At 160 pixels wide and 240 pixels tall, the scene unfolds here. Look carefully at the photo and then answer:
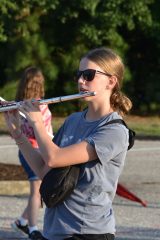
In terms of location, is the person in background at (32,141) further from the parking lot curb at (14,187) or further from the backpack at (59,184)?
the backpack at (59,184)

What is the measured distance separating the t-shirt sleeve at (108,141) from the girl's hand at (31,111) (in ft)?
0.84

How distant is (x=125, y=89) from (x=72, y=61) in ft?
7.61

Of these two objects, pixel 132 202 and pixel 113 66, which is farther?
pixel 132 202

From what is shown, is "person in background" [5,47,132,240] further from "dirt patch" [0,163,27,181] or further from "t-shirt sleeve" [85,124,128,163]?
"dirt patch" [0,163,27,181]

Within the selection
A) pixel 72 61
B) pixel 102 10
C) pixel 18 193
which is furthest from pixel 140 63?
pixel 18 193

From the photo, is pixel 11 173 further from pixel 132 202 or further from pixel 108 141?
pixel 108 141

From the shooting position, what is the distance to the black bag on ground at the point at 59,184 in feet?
11.8

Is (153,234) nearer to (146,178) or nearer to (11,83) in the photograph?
(146,178)

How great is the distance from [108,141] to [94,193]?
10.0 inches

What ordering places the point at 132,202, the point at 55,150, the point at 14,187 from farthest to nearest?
the point at 14,187 < the point at 132,202 < the point at 55,150

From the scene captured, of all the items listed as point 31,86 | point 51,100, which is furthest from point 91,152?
point 31,86

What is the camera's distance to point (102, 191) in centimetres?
365

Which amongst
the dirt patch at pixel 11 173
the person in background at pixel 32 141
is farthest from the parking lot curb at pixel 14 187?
the person in background at pixel 32 141

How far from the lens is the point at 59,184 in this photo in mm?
3590
